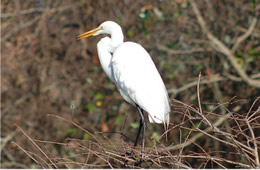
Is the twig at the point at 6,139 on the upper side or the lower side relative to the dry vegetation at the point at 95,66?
lower

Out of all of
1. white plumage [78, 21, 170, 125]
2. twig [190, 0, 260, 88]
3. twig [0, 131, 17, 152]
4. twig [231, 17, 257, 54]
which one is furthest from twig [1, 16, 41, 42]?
white plumage [78, 21, 170, 125]

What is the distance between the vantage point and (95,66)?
181 inches

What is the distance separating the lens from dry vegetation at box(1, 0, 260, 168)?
408 centimetres

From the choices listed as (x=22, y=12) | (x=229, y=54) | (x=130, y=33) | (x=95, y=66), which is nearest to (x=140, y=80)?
(x=229, y=54)

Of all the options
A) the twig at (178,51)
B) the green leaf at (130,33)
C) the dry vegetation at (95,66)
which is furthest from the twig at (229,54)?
the green leaf at (130,33)

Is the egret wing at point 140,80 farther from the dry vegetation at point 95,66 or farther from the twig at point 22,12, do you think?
the twig at point 22,12

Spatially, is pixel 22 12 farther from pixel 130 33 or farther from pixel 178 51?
pixel 178 51

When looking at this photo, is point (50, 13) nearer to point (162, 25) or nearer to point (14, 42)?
point (14, 42)

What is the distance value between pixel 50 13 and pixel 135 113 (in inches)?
52.2

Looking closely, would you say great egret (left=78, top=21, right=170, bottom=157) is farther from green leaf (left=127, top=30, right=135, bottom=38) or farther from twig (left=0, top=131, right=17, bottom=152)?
twig (left=0, top=131, right=17, bottom=152)

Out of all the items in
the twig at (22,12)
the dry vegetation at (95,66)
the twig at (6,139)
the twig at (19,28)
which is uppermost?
the twig at (22,12)

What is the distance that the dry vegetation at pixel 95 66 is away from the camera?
4.08 metres

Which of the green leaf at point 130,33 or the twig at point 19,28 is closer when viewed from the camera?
the green leaf at point 130,33

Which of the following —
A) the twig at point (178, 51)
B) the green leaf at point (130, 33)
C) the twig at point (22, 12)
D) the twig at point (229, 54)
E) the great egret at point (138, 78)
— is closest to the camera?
the great egret at point (138, 78)
